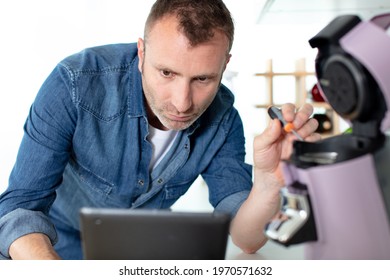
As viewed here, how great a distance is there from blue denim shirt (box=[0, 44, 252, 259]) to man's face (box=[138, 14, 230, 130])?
0.40 feet

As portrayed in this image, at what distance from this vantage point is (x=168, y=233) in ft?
1.66

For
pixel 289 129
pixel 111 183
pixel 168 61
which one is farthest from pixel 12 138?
pixel 289 129

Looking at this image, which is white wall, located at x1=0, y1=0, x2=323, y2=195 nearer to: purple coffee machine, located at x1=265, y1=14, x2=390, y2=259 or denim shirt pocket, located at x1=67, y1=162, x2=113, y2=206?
denim shirt pocket, located at x1=67, y1=162, x2=113, y2=206

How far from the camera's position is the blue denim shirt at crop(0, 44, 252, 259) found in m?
0.96

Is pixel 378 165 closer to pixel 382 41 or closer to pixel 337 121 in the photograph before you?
pixel 382 41

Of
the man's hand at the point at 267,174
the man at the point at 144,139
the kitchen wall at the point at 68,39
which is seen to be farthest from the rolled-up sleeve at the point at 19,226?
the kitchen wall at the point at 68,39

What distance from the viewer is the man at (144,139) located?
0.87 metres

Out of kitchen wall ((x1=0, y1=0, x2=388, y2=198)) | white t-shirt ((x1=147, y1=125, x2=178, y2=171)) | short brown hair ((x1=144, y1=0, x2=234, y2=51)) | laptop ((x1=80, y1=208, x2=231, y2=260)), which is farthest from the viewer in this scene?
kitchen wall ((x1=0, y1=0, x2=388, y2=198))

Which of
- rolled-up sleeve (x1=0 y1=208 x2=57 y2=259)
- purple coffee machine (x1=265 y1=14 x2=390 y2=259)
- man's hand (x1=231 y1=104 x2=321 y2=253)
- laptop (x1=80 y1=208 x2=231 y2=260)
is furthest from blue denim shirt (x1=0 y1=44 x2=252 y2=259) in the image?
purple coffee machine (x1=265 y1=14 x2=390 y2=259)

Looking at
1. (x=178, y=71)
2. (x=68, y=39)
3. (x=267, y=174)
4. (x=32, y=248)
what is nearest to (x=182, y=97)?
(x=178, y=71)

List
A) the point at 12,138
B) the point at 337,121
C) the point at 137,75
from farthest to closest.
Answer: the point at 12,138
the point at 337,121
the point at 137,75

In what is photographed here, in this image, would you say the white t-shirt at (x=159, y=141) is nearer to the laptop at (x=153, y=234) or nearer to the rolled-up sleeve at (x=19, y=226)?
the rolled-up sleeve at (x=19, y=226)
